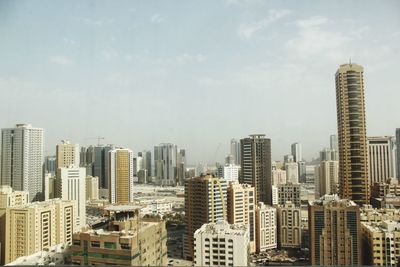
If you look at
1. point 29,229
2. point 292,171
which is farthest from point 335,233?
point 292,171

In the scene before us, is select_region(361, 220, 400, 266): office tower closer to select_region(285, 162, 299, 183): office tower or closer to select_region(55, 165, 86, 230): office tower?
select_region(55, 165, 86, 230): office tower

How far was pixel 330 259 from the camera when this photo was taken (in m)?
5.18

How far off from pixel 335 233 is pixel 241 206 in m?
2.15

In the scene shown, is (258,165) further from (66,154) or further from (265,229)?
(66,154)

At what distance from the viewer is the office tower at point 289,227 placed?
25.3 feet

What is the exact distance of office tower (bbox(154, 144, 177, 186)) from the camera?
13523 mm

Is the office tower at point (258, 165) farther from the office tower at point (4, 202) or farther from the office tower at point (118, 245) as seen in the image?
the office tower at point (118, 245)

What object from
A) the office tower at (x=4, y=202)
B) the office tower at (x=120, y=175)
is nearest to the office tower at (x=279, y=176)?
the office tower at (x=120, y=175)

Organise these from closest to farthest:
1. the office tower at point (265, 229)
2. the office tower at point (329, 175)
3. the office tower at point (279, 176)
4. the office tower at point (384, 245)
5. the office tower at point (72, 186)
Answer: the office tower at point (384, 245) < the office tower at point (265, 229) < the office tower at point (72, 186) < the office tower at point (329, 175) < the office tower at point (279, 176)

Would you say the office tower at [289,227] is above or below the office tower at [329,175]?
below

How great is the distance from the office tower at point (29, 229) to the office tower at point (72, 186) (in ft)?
8.82

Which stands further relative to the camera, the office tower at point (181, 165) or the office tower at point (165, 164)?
the office tower at point (165, 164)

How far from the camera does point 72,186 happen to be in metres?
8.82

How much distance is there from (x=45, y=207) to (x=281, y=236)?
4716 millimetres
